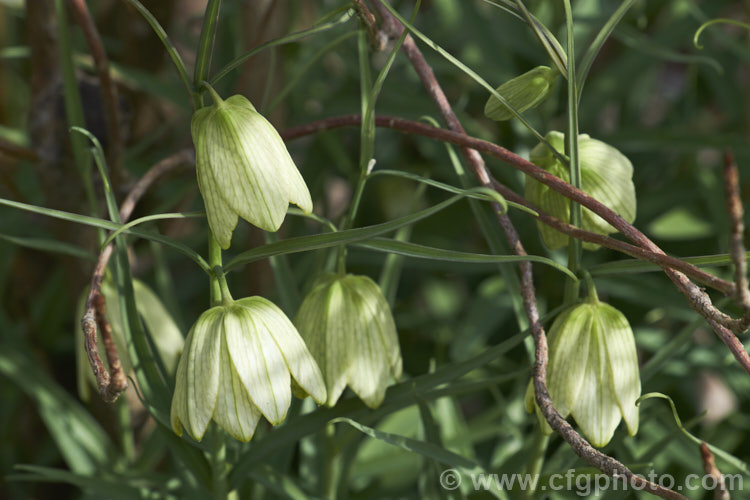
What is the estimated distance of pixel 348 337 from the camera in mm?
449

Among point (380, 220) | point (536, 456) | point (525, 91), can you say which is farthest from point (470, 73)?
point (380, 220)

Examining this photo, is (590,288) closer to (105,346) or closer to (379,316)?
(379,316)

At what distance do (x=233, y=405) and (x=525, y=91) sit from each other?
230mm

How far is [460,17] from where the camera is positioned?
3.13 feet

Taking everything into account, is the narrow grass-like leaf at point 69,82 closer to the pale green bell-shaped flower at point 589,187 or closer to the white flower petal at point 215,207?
the white flower petal at point 215,207

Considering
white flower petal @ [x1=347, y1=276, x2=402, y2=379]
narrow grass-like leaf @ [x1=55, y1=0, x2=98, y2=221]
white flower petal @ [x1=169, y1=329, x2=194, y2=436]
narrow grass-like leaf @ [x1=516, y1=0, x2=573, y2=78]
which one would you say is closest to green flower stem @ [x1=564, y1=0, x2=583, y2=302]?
narrow grass-like leaf @ [x1=516, y1=0, x2=573, y2=78]

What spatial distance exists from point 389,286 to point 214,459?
0.68 feet

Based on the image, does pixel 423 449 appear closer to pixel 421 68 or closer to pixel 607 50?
pixel 421 68

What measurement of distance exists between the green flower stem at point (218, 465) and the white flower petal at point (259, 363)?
0.26ft

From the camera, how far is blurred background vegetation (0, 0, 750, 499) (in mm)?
674

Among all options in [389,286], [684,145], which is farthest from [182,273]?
[684,145]

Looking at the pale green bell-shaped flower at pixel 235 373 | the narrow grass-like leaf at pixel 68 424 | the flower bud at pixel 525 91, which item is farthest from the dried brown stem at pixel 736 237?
the narrow grass-like leaf at pixel 68 424

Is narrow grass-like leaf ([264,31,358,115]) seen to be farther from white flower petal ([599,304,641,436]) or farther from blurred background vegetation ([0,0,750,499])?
white flower petal ([599,304,641,436])

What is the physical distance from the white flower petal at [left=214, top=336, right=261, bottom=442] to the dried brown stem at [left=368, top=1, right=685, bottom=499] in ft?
0.48
